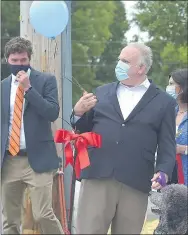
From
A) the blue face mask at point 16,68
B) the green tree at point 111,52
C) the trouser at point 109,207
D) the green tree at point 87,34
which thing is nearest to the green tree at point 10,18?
the green tree at point 87,34

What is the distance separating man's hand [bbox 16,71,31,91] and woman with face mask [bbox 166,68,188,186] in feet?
4.36

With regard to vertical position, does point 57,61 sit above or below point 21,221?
above

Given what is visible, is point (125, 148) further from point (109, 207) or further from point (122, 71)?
point (122, 71)

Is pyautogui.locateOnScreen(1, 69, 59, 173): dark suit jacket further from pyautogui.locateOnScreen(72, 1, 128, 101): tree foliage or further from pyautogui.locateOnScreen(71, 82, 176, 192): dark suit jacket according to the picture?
pyautogui.locateOnScreen(72, 1, 128, 101): tree foliage

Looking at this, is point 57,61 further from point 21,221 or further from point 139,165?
point 139,165

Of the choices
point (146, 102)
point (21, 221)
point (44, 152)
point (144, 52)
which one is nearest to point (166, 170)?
point (146, 102)

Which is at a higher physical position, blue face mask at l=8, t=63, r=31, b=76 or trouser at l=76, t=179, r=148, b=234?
blue face mask at l=8, t=63, r=31, b=76

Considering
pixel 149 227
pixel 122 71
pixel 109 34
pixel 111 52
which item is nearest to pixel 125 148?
pixel 122 71

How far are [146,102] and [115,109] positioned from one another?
24 cm

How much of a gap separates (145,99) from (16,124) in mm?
1462

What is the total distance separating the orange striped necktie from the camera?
584 centimetres

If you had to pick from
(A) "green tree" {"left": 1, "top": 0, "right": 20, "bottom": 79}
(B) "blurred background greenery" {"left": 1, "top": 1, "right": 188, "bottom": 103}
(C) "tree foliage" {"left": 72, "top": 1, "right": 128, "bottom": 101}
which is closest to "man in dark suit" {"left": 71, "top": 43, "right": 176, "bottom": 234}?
(B) "blurred background greenery" {"left": 1, "top": 1, "right": 188, "bottom": 103}

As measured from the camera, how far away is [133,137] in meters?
4.76

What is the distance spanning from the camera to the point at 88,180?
15.9 feet
